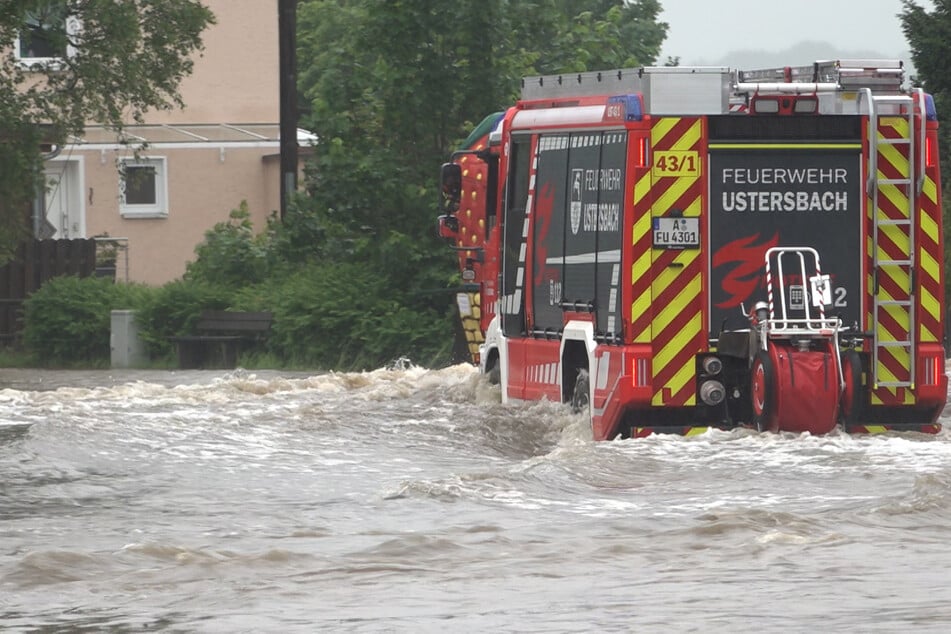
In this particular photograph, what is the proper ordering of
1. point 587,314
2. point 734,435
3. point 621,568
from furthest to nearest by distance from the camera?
point 587,314 < point 734,435 < point 621,568

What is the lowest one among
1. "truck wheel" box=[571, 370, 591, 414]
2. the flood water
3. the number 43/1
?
the flood water

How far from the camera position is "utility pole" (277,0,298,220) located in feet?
103

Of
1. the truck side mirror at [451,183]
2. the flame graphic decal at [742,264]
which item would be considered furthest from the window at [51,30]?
the flame graphic decal at [742,264]

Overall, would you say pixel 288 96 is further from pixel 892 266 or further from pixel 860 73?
pixel 892 266

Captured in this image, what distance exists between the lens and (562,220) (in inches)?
623

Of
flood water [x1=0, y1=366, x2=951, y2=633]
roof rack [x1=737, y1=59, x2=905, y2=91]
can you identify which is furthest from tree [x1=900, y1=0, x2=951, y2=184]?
roof rack [x1=737, y1=59, x2=905, y2=91]

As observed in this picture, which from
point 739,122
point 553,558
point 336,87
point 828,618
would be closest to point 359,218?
point 336,87

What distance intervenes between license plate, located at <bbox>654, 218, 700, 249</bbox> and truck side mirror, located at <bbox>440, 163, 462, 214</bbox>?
17.2 feet

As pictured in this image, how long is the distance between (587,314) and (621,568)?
17.9ft

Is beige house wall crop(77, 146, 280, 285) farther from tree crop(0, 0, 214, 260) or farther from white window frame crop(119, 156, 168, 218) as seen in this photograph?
tree crop(0, 0, 214, 260)

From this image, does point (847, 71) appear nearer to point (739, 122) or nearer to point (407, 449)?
point (739, 122)

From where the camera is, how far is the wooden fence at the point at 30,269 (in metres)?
33.0

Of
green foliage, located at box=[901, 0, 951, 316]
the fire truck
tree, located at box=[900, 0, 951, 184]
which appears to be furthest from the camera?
tree, located at box=[900, 0, 951, 184]

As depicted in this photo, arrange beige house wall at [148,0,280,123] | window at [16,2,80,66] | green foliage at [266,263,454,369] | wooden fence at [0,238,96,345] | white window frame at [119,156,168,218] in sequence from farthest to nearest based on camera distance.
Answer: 1. beige house wall at [148,0,280,123]
2. white window frame at [119,156,168,218]
3. wooden fence at [0,238,96,345]
4. window at [16,2,80,66]
5. green foliage at [266,263,454,369]
